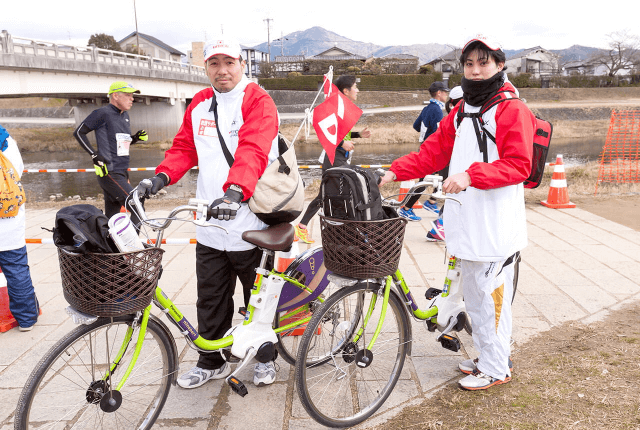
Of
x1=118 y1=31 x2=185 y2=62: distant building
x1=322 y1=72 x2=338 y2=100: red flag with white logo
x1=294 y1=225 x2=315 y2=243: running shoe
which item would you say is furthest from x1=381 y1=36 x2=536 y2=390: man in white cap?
x1=118 y1=31 x2=185 y2=62: distant building

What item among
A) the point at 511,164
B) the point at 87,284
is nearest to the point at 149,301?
the point at 87,284

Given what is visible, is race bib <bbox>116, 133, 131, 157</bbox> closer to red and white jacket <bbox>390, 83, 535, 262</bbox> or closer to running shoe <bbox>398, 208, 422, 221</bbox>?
running shoe <bbox>398, 208, 422, 221</bbox>

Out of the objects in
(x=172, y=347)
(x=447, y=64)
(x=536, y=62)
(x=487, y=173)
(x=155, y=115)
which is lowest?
(x=172, y=347)

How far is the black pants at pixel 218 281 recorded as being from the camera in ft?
10.2

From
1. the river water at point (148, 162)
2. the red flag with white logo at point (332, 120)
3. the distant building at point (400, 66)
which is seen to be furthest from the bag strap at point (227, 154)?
the distant building at point (400, 66)

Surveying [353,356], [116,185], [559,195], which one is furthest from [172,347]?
[559,195]

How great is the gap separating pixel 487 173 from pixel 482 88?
0.54 meters

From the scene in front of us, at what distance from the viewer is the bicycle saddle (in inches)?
109

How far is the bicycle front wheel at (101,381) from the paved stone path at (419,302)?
242 millimetres

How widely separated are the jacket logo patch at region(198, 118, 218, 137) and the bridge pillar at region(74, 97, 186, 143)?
3767 cm

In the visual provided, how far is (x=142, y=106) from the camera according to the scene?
132 ft

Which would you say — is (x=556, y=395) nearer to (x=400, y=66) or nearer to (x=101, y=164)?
(x=101, y=164)

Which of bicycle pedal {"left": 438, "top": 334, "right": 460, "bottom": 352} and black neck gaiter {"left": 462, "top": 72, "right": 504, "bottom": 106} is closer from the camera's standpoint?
black neck gaiter {"left": 462, "top": 72, "right": 504, "bottom": 106}

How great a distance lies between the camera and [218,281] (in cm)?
316
